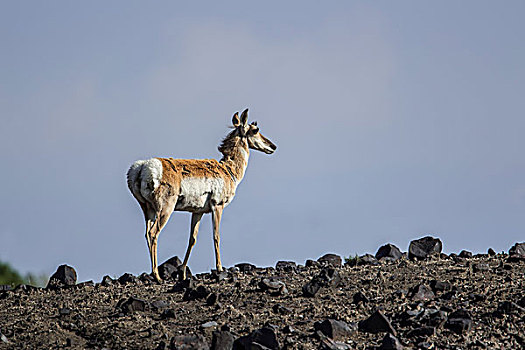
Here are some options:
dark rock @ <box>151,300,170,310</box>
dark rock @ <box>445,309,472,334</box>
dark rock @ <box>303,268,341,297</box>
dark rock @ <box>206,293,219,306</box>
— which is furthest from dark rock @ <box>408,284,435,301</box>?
dark rock @ <box>151,300,170,310</box>

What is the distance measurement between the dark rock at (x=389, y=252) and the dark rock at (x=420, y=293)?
417 centimetres

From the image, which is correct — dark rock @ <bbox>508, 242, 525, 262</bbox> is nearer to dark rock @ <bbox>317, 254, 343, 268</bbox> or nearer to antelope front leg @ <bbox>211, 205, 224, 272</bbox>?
dark rock @ <bbox>317, 254, 343, 268</bbox>

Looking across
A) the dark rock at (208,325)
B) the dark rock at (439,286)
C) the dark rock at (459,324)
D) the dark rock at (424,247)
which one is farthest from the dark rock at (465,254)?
the dark rock at (208,325)

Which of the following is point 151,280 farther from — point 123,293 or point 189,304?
point 189,304

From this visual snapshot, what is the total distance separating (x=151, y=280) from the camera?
1574 centimetres

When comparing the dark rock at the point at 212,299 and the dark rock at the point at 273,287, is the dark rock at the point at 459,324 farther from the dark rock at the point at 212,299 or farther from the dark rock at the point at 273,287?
the dark rock at the point at 212,299

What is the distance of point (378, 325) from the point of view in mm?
10359

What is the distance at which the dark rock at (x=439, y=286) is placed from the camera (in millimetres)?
12133

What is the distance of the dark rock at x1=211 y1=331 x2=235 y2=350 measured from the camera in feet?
31.8

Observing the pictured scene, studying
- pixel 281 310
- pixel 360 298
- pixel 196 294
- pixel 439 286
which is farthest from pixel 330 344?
pixel 196 294

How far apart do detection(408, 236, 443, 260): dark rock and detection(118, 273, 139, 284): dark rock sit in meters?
5.75

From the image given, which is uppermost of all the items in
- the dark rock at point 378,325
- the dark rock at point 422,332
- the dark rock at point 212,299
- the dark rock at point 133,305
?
the dark rock at point 212,299

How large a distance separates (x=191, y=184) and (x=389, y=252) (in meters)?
4.64

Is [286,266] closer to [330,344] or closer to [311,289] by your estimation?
[311,289]
